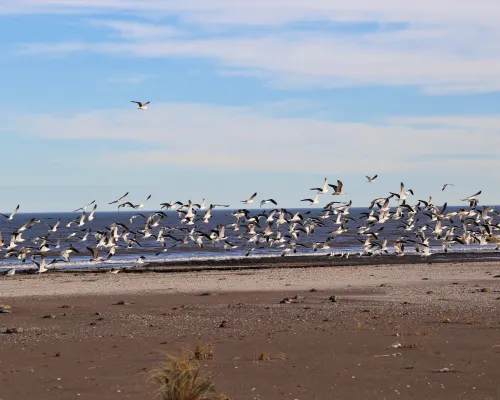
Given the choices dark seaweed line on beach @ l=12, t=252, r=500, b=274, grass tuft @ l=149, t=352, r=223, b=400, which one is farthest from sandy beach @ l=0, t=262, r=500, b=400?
dark seaweed line on beach @ l=12, t=252, r=500, b=274

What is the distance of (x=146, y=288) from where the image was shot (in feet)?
105

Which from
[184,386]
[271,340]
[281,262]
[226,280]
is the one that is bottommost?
[281,262]

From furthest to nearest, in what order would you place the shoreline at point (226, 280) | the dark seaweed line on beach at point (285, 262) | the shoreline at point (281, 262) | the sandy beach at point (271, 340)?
the shoreline at point (281, 262)
the dark seaweed line on beach at point (285, 262)
the shoreline at point (226, 280)
the sandy beach at point (271, 340)

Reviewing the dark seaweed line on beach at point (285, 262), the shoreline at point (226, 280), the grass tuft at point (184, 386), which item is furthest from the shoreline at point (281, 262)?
the grass tuft at point (184, 386)

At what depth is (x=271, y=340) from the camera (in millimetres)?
16641

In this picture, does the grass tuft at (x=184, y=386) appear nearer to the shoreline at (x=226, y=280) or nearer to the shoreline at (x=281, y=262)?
the shoreline at (x=226, y=280)

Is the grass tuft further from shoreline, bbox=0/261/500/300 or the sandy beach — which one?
shoreline, bbox=0/261/500/300

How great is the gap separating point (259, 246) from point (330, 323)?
5637 centimetres

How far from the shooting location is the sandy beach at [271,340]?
12.8 m

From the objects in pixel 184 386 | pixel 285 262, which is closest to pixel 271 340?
pixel 184 386

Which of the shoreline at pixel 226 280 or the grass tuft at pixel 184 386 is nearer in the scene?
the grass tuft at pixel 184 386

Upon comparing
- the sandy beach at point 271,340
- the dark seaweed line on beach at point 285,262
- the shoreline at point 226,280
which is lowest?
the dark seaweed line on beach at point 285,262

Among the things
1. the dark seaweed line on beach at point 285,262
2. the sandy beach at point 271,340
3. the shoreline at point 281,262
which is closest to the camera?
the sandy beach at point 271,340

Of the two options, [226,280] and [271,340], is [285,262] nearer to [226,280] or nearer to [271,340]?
[226,280]
